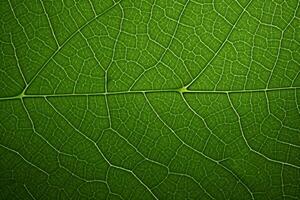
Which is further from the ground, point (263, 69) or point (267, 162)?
point (263, 69)

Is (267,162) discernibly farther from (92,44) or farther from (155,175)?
(92,44)

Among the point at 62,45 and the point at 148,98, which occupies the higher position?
the point at 62,45

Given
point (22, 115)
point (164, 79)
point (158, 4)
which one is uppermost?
point (158, 4)

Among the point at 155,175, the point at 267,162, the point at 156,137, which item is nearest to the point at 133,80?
the point at 156,137

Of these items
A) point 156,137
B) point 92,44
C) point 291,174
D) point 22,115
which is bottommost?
point 291,174

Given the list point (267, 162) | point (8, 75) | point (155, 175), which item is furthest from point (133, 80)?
point (267, 162)

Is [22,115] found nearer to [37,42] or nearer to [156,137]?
[37,42]
